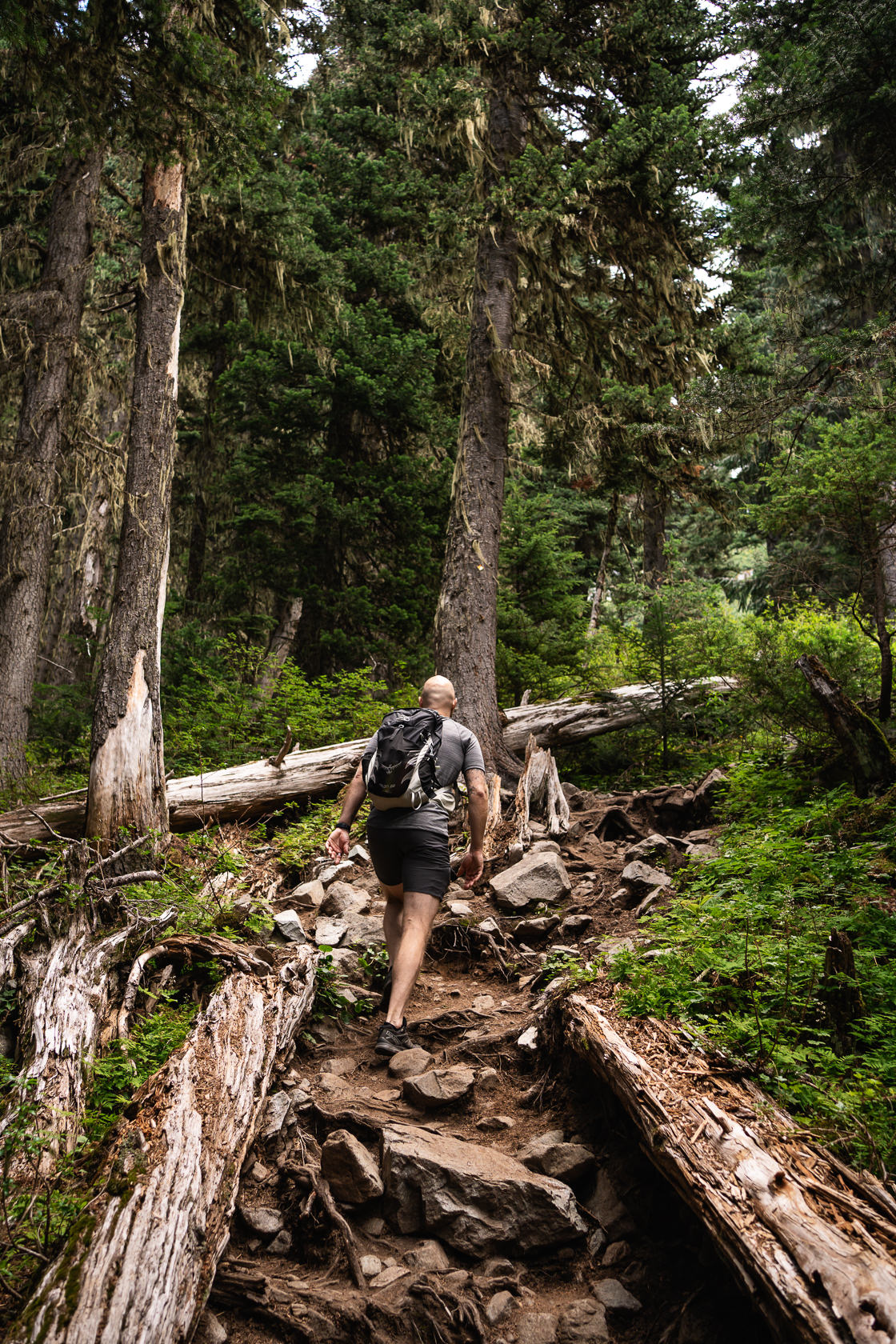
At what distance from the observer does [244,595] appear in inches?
528

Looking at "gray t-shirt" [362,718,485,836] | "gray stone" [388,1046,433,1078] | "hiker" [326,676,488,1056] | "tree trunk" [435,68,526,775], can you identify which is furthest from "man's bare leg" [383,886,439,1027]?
"tree trunk" [435,68,526,775]

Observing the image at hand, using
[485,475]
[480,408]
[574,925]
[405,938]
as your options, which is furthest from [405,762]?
[480,408]

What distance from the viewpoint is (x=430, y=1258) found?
Result: 9.27 ft

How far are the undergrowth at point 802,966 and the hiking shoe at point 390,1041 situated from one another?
4.03ft

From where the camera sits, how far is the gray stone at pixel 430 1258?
2783 millimetres

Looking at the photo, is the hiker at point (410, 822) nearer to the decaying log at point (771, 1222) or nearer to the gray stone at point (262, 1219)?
the gray stone at point (262, 1219)

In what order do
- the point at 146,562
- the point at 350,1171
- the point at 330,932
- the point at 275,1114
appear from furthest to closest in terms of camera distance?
1. the point at 146,562
2. the point at 330,932
3. the point at 275,1114
4. the point at 350,1171

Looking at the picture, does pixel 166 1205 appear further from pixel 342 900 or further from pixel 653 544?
pixel 653 544

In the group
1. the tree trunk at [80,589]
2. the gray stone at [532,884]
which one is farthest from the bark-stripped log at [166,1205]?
the tree trunk at [80,589]

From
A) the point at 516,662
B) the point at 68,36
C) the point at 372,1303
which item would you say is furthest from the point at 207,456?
the point at 372,1303

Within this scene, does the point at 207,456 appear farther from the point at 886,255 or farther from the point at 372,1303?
the point at 372,1303

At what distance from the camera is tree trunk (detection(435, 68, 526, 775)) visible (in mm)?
9039

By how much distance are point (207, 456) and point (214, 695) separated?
Answer: 675 centimetres

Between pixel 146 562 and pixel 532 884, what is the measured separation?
4809 millimetres
